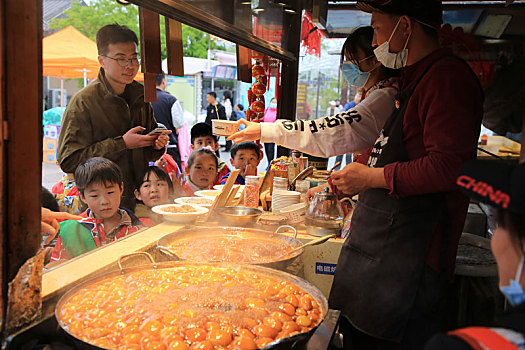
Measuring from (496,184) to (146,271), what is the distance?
1.44 metres

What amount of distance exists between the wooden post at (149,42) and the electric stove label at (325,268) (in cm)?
151

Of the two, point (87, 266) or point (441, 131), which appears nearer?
point (441, 131)

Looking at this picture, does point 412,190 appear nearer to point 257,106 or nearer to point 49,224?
point 49,224

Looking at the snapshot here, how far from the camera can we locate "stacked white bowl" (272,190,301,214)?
311 centimetres

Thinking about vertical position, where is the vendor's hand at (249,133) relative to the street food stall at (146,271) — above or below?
above

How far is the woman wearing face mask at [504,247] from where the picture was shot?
0.89 meters

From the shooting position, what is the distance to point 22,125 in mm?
1266

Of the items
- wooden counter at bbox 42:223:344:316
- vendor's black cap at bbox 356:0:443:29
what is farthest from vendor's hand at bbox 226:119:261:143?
vendor's black cap at bbox 356:0:443:29

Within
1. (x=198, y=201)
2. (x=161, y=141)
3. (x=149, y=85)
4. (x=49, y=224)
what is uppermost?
(x=149, y=85)

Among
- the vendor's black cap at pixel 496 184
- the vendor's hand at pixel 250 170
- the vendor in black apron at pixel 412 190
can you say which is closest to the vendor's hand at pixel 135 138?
the vendor's hand at pixel 250 170

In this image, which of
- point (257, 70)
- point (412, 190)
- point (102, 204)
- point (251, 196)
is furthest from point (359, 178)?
point (257, 70)

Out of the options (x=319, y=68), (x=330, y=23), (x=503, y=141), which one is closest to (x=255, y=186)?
(x=330, y=23)

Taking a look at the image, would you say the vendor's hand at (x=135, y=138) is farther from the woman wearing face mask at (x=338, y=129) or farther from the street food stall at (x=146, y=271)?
the woman wearing face mask at (x=338, y=129)

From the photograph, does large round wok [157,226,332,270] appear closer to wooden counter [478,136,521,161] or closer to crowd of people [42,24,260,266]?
crowd of people [42,24,260,266]
